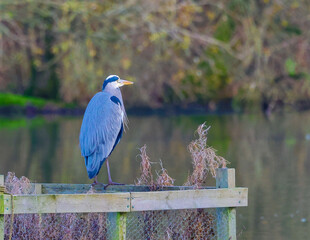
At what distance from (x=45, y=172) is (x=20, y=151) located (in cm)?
369

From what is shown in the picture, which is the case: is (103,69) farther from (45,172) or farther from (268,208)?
(268,208)

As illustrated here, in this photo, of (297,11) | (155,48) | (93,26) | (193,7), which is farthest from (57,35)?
(297,11)

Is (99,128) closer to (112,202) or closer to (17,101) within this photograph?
(112,202)

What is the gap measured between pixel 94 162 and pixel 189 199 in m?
1.16

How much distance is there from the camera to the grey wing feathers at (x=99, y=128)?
687cm

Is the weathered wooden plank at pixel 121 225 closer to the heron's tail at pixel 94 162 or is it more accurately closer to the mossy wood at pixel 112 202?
the mossy wood at pixel 112 202

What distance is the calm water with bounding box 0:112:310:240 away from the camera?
382 inches

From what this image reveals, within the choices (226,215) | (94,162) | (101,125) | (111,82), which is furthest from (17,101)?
(226,215)

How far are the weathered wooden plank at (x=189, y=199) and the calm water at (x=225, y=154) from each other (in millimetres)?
2164

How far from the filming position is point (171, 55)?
28.4m

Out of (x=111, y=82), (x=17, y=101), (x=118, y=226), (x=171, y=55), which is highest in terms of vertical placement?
(x=171, y=55)

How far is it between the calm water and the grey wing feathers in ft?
6.51

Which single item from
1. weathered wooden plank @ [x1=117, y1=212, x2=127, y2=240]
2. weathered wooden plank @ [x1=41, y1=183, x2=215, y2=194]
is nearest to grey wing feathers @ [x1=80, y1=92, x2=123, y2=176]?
weathered wooden plank @ [x1=41, y1=183, x2=215, y2=194]

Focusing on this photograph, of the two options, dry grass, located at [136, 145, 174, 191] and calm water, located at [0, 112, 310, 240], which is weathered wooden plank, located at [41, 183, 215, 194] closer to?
dry grass, located at [136, 145, 174, 191]
